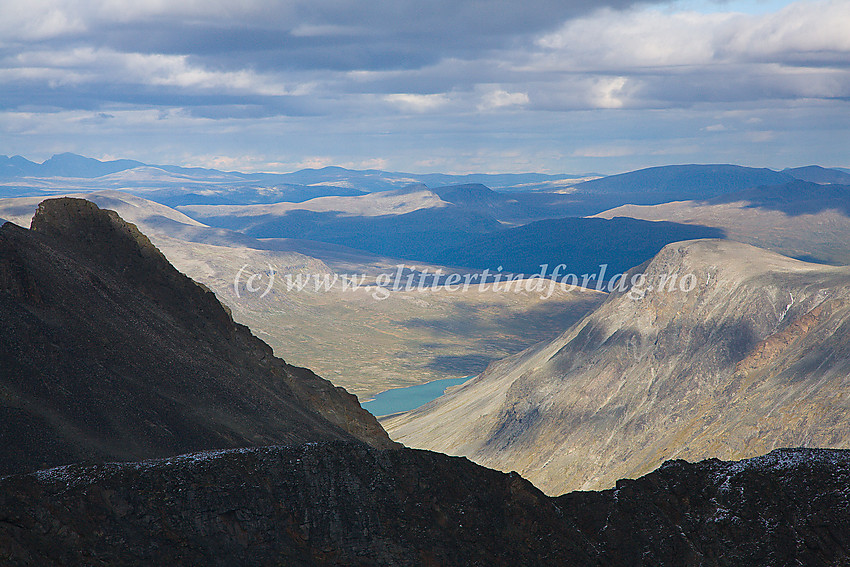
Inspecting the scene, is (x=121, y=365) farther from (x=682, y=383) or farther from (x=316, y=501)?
(x=682, y=383)

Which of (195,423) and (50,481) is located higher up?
(50,481)

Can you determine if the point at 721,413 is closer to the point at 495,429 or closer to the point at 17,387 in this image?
the point at 495,429

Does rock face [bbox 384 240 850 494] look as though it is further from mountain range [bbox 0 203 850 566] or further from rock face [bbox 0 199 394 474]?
mountain range [bbox 0 203 850 566]

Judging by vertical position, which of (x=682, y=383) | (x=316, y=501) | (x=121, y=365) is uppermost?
(x=121, y=365)

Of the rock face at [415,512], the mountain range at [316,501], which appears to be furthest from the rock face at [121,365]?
the rock face at [415,512]

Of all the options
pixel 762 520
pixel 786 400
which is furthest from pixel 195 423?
pixel 786 400

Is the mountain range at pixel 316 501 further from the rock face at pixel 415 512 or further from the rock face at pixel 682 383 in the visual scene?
the rock face at pixel 682 383

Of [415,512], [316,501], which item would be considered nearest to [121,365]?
[316,501]
